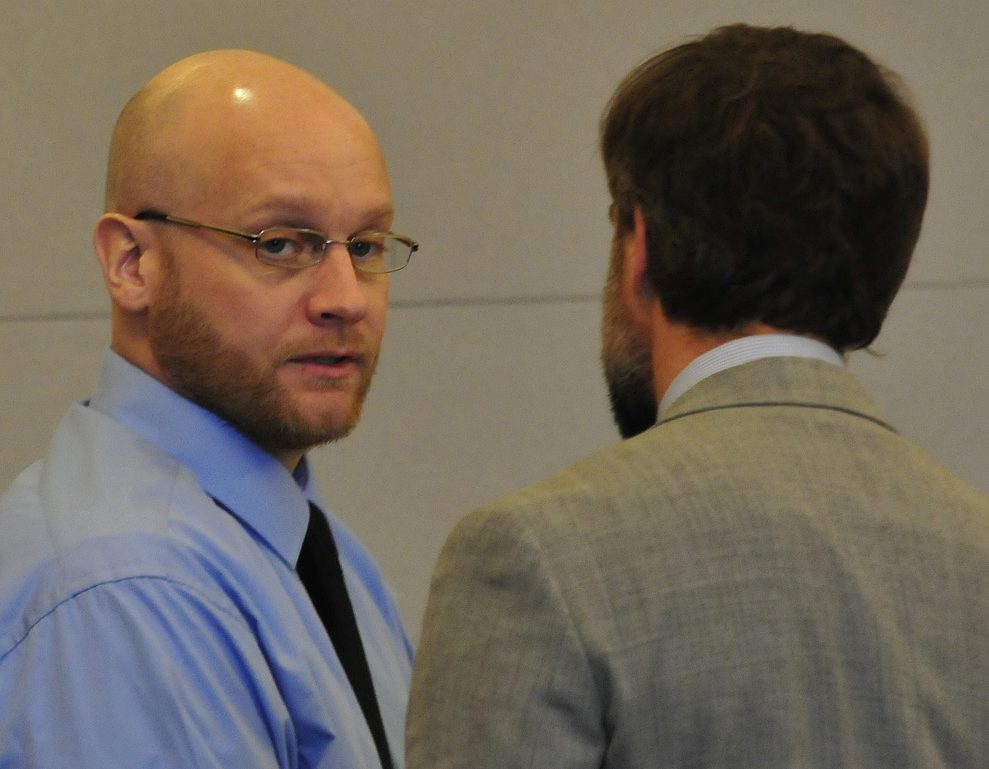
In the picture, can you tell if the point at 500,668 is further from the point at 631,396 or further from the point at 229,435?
the point at 229,435

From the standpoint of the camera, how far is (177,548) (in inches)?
40.9

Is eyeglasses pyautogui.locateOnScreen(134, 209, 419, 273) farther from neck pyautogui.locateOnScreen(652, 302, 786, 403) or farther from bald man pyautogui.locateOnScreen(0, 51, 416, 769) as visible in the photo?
neck pyautogui.locateOnScreen(652, 302, 786, 403)

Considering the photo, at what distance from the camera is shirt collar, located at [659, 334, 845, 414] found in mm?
930

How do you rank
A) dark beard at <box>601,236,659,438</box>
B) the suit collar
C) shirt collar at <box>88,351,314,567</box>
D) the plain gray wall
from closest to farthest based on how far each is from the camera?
1. the suit collar
2. dark beard at <box>601,236,659,438</box>
3. shirt collar at <box>88,351,314,567</box>
4. the plain gray wall

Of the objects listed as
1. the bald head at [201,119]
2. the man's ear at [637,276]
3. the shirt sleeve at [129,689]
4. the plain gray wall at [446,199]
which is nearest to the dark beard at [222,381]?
the bald head at [201,119]

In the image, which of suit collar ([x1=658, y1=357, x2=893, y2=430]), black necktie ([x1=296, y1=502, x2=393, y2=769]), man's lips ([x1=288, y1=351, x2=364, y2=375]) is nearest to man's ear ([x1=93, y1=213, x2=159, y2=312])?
man's lips ([x1=288, y1=351, x2=364, y2=375])

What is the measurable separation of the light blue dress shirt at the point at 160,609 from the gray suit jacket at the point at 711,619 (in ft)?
0.67

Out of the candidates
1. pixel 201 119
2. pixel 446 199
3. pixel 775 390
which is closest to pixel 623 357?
pixel 775 390

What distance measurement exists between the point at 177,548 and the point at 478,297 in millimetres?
1399

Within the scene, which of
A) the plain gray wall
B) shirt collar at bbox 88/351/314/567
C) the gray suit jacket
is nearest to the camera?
the gray suit jacket

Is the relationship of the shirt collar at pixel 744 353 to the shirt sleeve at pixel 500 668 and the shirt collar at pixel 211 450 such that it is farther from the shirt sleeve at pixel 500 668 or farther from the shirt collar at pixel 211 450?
the shirt collar at pixel 211 450

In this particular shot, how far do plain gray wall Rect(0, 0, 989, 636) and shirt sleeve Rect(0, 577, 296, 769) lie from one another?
1322 mm

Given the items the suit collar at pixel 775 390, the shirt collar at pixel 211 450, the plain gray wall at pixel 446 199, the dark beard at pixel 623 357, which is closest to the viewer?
the suit collar at pixel 775 390

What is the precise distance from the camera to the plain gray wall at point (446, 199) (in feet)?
7.28
